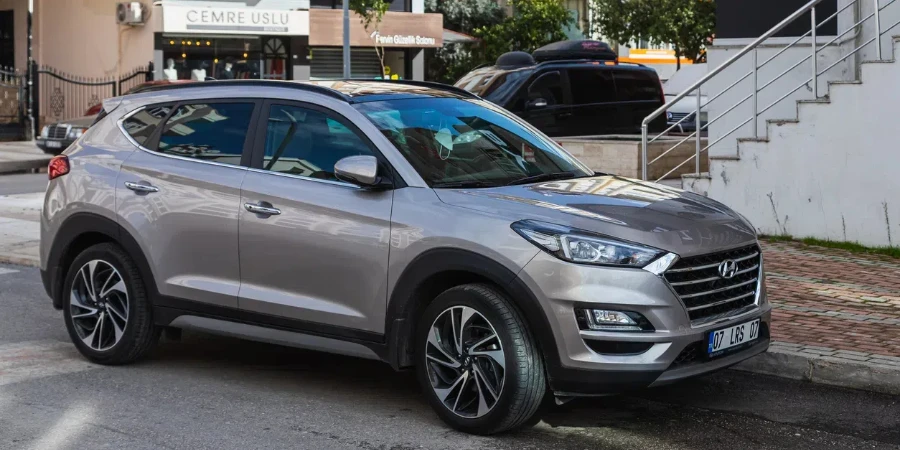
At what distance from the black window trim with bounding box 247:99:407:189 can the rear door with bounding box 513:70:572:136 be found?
11.8m

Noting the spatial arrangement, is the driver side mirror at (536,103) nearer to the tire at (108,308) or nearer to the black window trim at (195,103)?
the black window trim at (195,103)

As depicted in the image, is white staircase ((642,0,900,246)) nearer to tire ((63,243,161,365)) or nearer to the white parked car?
tire ((63,243,161,365))

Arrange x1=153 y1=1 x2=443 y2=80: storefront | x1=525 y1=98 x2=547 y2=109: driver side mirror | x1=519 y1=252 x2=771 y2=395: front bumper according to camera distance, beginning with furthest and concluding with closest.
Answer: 1. x1=153 y1=1 x2=443 y2=80: storefront
2. x1=525 y1=98 x2=547 y2=109: driver side mirror
3. x1=519 y1=252 x2=771 y2=395: front bumper

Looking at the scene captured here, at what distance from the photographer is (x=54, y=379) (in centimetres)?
693

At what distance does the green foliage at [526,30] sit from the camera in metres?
46.1

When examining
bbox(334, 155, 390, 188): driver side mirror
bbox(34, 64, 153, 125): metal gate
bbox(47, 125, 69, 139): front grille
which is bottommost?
bbox(334, 155, 390, 188): driver side mirror

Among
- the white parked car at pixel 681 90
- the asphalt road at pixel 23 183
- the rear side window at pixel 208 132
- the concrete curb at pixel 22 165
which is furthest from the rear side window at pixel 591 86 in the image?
the rear side window at pixel 208 132

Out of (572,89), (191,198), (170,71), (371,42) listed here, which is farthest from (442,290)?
(371,42)

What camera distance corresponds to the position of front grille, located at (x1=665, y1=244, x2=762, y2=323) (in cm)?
554

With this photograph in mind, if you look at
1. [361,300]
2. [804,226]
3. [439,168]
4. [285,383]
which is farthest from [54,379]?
[804,226]

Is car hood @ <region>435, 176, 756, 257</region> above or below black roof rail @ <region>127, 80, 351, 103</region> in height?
below

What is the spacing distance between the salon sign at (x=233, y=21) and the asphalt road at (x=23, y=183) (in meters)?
12.2

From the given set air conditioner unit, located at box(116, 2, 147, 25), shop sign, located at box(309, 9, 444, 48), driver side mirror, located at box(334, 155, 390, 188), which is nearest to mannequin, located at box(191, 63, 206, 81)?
air conditioner unit, located at box(116, 2, 147, 25)

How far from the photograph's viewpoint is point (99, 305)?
7.24m
